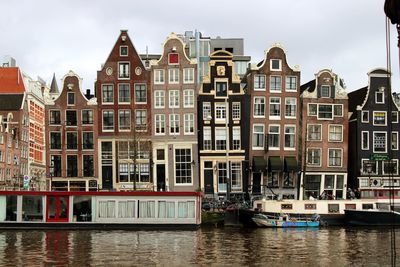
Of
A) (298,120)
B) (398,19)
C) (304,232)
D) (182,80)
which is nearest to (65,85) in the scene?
(182,80)

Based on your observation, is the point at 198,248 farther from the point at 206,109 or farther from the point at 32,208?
the point at 206,109

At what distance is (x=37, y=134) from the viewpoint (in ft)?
287

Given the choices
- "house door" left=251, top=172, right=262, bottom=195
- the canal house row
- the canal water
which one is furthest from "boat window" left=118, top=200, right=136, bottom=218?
"house door" left=251, top=172, right=262, bottom=195

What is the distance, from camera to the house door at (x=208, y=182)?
69194 mm

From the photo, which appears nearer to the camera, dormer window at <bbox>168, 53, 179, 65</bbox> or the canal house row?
the canal house row

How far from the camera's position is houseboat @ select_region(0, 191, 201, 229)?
50562mm

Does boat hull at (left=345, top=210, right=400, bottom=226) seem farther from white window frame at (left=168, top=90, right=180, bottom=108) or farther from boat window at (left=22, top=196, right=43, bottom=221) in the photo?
boat window at (left=22, top=196, right=43, bottom=221)

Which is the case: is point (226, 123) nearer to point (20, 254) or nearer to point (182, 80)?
point (182, 80)

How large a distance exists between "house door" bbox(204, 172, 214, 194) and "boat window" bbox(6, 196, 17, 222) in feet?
79.9

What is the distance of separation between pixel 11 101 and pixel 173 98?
23443mm

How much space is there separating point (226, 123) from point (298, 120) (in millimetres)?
10033

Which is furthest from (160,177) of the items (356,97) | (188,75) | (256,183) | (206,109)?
(356,97)

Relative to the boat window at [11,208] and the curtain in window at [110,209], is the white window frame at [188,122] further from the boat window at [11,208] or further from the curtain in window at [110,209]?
the boat window at [11,208]

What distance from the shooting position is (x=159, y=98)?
70.8 m
